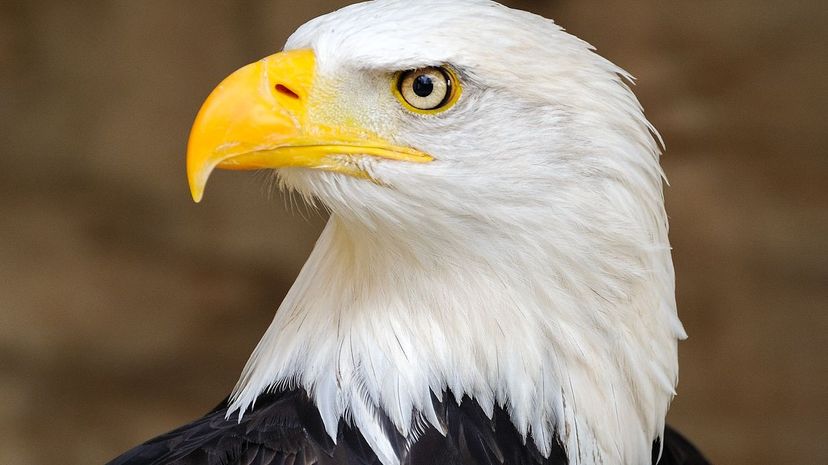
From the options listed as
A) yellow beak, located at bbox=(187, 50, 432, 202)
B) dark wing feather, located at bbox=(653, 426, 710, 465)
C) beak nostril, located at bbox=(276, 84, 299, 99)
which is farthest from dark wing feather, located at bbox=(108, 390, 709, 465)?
dark wing feather, located at bbox=(653, 426, 710, 465)

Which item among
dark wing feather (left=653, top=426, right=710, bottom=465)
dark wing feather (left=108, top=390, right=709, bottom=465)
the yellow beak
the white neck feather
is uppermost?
the yellow beak

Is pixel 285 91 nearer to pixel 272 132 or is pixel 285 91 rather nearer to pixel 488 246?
pixel 272 132

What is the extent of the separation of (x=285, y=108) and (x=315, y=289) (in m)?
0.40

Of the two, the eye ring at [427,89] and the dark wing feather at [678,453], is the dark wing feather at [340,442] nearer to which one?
the eye ring at [427,89]

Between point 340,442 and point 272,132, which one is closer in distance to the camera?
point 272,132

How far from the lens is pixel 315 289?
1.96m

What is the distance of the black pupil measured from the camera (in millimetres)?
1714

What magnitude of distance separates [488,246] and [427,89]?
1.00 feet

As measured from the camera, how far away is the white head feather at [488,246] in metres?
1.74

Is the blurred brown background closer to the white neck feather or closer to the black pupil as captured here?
the white neck feather

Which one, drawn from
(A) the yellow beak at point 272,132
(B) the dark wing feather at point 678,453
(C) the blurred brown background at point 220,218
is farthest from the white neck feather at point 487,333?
(C) the blurred brown background at point 220,218

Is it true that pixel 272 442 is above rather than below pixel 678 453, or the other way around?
above

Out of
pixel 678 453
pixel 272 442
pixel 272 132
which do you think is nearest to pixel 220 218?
pixel 678 453

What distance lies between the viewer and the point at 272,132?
A: 1.69m
